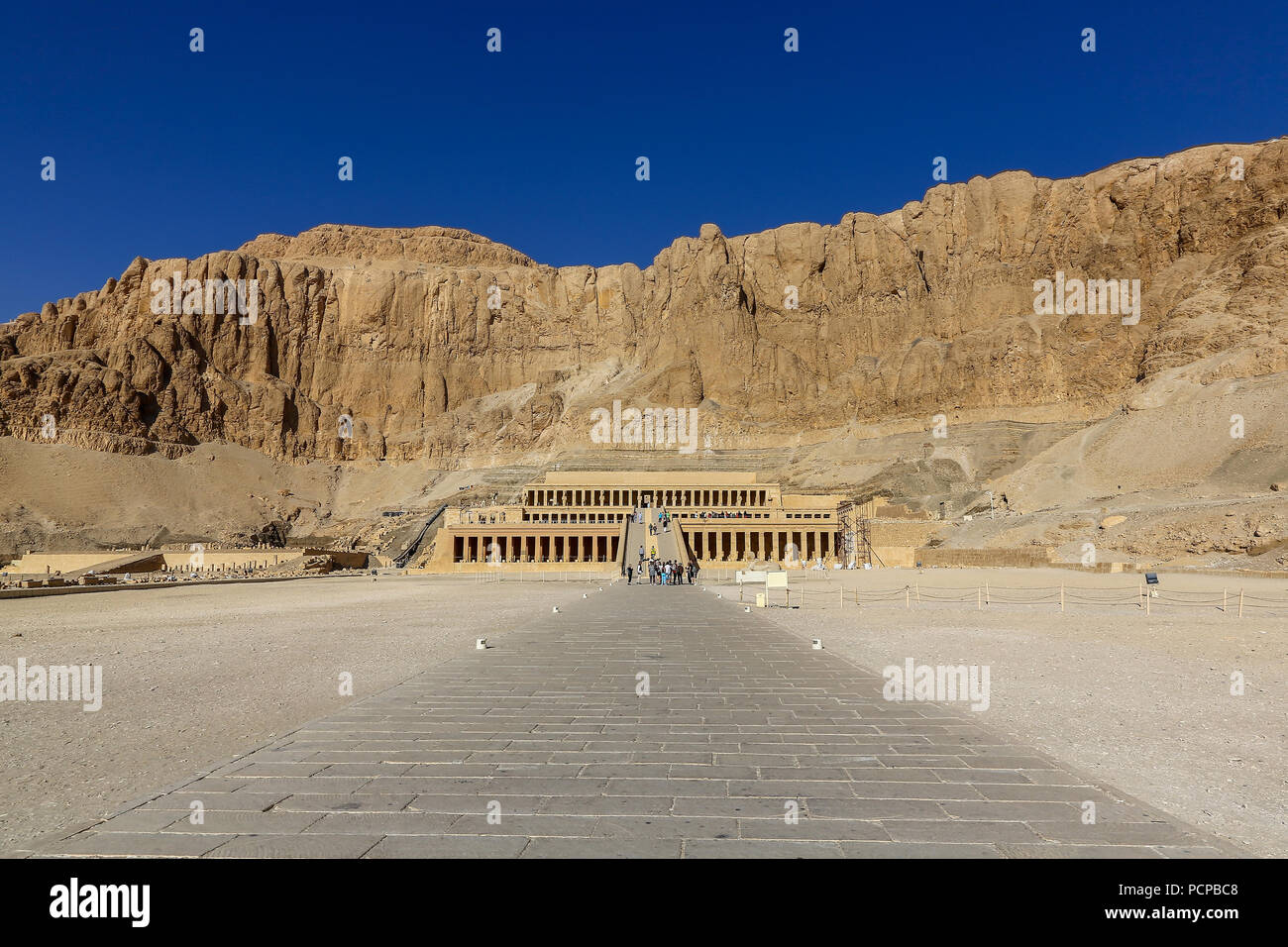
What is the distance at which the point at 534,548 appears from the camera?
59312mm

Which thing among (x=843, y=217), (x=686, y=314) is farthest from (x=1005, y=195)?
(x=686, y=314)

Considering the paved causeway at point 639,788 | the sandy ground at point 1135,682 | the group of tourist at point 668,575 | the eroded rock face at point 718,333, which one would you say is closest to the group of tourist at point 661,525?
the group of tourist at point 668,575

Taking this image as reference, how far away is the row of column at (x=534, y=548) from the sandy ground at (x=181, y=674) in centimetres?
2933

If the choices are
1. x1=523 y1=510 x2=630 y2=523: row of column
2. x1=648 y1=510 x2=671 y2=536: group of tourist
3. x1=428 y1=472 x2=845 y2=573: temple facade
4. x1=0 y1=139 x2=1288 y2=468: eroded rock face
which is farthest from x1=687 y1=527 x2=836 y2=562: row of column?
x1=0 y1=139 x2=1288 y2=468: eroded rock face

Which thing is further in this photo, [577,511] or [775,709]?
[577,511]

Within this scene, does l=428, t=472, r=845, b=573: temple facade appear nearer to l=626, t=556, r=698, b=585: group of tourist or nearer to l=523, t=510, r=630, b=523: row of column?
l=523, t=510, r=630, b=523: row of column

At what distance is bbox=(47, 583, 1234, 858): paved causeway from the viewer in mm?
4258

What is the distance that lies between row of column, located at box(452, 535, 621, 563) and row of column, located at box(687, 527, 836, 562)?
6538mm

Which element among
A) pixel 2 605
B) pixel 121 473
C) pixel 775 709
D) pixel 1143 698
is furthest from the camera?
pixel 121 473
